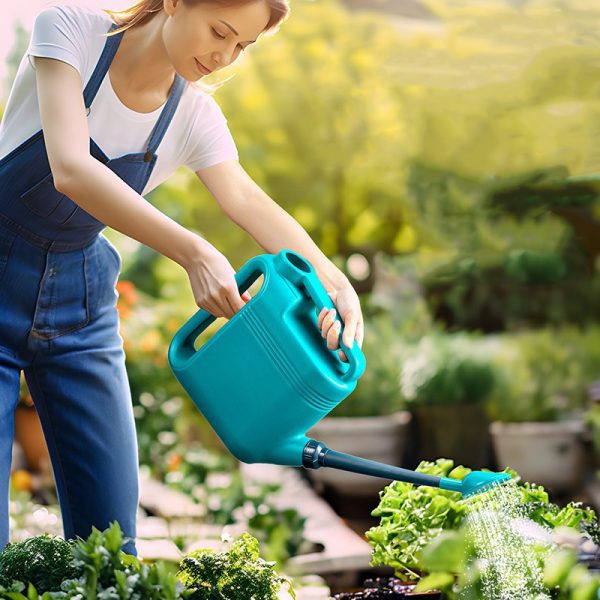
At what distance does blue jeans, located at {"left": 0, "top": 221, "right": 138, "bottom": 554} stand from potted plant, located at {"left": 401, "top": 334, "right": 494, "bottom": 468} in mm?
2341

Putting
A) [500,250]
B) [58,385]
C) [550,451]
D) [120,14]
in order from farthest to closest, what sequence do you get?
[500,250] → [550,451] → [58,385] → [120,14]

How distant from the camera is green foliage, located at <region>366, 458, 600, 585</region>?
1.46 m

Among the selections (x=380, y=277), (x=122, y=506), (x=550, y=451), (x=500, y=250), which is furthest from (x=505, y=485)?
(x=380, y=277)

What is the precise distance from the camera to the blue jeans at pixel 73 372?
4.99ft

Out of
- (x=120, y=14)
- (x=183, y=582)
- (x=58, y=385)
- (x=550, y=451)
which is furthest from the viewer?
(x=550, y=451)

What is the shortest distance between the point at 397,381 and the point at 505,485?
2.54m

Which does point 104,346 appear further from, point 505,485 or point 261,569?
point 505,485

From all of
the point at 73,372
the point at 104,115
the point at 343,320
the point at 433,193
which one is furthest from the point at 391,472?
the point at 433,193

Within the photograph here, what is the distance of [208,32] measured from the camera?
1362mm

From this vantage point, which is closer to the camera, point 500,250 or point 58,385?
point 58,385

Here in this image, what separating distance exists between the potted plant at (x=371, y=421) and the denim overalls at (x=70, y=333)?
6.82 feet

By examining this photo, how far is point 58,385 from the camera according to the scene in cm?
158

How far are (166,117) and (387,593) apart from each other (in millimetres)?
779

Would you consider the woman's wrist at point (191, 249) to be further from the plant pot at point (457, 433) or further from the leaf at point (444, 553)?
the plant pot at point (457, 433)
